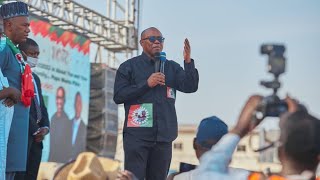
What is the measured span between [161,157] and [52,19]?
1320cm

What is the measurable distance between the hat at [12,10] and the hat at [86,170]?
4.75 meters

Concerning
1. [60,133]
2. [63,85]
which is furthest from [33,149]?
[63,85]

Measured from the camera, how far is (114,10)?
2130 centimetres

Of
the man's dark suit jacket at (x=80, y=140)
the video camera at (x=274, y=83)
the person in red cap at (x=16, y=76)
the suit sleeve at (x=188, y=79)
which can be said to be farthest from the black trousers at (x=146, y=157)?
the man's dark suit jacket at (x=80, y=140)

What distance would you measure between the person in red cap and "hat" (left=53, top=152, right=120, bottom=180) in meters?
4.73

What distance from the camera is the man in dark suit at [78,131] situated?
66.5ft

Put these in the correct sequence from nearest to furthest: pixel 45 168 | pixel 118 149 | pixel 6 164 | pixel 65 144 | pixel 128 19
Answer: pixel 6 164, pixel 45 168, pixel 65 144, pixel 128 19, pixel 118 149

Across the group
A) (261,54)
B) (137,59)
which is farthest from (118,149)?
(261,54)

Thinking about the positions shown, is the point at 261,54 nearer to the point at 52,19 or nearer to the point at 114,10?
the point at 52,19

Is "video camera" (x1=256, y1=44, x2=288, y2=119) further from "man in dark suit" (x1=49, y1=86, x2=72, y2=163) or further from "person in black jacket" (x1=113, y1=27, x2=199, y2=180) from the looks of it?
"man in dark suit" (x1=49, y1=86, x2=72, y2=163)

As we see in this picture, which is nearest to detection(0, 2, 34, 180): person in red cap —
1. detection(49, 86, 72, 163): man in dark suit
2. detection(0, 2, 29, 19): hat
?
detection(0, 2, 29, 19): hat

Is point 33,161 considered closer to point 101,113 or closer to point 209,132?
point 209,132

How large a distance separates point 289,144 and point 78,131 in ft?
58.8

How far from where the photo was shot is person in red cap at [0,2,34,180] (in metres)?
5.23
